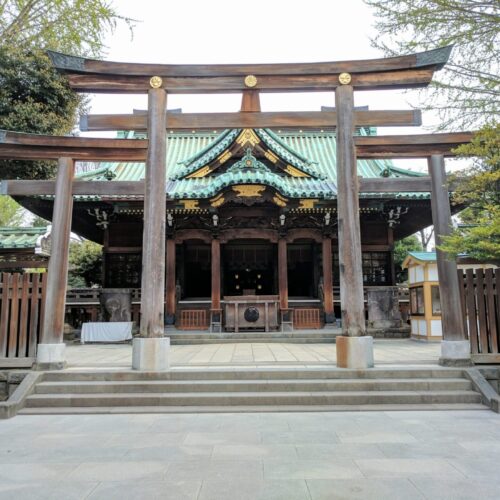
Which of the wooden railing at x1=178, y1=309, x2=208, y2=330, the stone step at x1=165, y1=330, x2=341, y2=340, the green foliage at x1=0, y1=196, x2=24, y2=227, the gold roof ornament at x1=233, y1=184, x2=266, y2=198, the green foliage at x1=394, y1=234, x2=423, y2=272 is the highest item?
the green foliage at x1=0, y1=196, x2=24, y2=227

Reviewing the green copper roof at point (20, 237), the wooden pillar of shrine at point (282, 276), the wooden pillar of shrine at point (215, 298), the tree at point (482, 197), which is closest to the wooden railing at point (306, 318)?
the wooden pillar of shrine at point (282, 276)

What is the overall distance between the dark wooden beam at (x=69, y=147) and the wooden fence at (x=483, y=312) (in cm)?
668

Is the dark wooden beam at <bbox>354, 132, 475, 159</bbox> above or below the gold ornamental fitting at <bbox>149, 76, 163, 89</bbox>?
below

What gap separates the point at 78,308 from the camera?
48.4 feet

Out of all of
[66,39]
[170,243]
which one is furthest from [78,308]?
[66,39]

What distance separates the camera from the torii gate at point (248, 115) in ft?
24.6

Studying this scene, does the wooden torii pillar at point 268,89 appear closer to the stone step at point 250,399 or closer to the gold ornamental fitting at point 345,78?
the gold ornamental fitting at point 345,78

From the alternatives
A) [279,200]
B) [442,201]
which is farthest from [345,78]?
[279,200]

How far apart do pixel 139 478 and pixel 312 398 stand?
326cm

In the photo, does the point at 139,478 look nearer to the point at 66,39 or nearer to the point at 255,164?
the point at 66,39

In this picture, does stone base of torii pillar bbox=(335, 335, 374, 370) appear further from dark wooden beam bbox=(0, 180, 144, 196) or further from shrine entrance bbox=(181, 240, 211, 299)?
shrine entrance bbox=(181, 240, 211, 299)

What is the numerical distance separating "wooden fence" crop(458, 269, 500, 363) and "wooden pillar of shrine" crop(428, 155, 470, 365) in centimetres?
15

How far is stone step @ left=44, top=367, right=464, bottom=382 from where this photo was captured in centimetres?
671

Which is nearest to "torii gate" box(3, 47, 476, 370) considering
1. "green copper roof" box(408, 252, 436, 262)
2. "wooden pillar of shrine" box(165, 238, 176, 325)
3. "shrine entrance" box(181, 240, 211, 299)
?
"green copper roof" box(408, 252, 436, 262)
